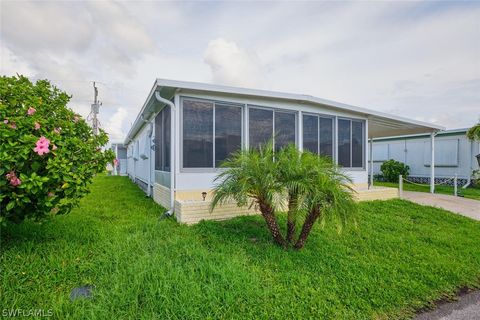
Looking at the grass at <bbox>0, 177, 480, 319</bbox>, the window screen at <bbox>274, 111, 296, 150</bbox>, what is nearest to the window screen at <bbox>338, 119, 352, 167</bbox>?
the window screen at <bbox>274, 111, 296, 150</bbox>

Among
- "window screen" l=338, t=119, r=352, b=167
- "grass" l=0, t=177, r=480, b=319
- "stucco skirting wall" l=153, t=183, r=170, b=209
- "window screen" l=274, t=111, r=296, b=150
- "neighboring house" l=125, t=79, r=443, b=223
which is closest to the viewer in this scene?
"grass" l=0, t=177, r=480, b=319

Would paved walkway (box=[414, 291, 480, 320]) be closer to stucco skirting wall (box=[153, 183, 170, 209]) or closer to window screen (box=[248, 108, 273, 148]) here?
window screen (box=[248, 108, 273, 148])

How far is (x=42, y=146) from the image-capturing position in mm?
2840

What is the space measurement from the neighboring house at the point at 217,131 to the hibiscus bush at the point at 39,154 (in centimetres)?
207

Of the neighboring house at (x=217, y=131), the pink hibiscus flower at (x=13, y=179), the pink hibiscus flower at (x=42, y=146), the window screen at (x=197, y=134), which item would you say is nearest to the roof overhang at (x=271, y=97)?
the neighboring house at (x=217, y=131)

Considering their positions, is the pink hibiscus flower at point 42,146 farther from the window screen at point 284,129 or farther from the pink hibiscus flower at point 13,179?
the window screen at point 284,129

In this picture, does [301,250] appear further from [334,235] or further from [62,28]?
[62,28]

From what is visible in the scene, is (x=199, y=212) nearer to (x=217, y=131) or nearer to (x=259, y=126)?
(x=217, y=131)

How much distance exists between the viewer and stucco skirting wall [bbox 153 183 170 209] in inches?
242

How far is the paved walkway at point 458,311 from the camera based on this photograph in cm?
288

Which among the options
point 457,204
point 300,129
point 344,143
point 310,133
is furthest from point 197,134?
point 457,204

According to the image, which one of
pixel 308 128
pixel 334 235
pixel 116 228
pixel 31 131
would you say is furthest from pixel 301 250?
pixel 308 128

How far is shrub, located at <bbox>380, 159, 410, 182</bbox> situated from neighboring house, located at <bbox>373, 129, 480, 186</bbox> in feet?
2.07

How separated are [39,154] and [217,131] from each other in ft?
12.8
